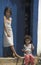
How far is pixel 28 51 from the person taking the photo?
12.1 meters

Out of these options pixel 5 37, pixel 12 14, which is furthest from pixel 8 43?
pixel 12 14

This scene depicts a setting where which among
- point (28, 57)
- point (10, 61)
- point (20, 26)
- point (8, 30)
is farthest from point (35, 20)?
point (10, 61)

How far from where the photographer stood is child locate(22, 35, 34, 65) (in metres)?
12.0

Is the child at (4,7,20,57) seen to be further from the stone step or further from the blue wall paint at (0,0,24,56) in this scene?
the blue wall paint at (0,0,24,56)

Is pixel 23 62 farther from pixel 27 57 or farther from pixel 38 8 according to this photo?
pixel 38 8

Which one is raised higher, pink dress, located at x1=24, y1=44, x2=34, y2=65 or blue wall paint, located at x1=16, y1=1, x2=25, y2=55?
blue wall paint, located at x1=16, y1=1, x2=25, y2=55

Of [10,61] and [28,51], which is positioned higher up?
[28,51]

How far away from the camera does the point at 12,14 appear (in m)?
12.8

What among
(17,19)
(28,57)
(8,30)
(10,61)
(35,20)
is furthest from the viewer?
(17,19)

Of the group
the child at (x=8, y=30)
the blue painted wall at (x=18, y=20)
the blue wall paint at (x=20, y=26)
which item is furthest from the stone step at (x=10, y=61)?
the blue wall paint at (x=20, y=26)

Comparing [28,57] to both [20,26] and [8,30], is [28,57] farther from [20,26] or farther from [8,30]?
[20,26]

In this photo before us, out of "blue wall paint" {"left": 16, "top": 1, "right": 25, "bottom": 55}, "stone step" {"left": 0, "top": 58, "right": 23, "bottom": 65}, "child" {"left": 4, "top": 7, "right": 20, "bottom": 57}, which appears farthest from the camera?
"blue wall paint" {"left": 16, "top": 1, "right": 25, "bottom": 55}

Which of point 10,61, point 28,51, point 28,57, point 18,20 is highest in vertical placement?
point 18,20

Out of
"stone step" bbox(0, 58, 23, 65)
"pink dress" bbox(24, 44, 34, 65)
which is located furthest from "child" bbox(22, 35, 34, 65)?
"stone step" bbox(0, 58, 23, 65)
